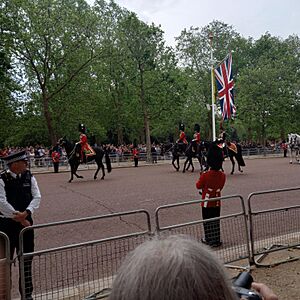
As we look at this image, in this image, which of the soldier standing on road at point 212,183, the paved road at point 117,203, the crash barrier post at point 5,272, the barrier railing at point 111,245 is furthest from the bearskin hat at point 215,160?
the crash barrier post at point 5,272

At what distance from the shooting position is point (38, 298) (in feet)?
14.6

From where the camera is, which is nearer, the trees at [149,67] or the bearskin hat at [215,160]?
the bearskin hat at [215,160]

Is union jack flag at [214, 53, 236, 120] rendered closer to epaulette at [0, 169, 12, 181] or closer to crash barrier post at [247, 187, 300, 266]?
crash barrier post at [247, 187, 300, 266]

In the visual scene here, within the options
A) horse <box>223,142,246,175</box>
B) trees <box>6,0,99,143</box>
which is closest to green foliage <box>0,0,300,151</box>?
trees <box>6,0,99,143</box>

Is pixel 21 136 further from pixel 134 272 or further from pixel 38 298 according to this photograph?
pixel 134 272

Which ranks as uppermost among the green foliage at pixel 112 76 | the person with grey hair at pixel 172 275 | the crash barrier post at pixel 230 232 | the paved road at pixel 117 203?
the green foliage at pixel 112 76

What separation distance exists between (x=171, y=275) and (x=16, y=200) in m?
4.14

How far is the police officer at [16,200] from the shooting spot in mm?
4684

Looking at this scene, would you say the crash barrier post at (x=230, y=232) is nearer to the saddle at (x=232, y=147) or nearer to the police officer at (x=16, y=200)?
the police officer at (x=16, y=200)

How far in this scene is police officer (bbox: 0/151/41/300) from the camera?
15.4ft

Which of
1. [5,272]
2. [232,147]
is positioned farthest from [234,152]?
[5,272]

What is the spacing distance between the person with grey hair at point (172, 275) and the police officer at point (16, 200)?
3.86 metres

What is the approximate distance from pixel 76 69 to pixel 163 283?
112 ft

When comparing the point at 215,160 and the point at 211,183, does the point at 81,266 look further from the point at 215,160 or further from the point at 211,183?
the point at 215,160
